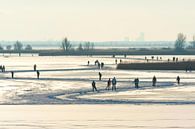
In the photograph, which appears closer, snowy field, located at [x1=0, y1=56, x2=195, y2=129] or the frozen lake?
the frozen lake

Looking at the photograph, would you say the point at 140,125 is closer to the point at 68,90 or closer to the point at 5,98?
the point at 5,98

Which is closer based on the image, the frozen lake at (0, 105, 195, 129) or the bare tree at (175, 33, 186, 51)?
the frozen lake at (0, 105, 195, 129)

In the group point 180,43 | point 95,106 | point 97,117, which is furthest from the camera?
point 180,43

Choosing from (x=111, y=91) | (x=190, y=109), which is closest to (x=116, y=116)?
(x=190, y=109)

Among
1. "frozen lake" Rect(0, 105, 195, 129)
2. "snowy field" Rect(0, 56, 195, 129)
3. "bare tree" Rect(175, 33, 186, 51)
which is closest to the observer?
"frozen lake" Rect(0, 105, 195, 129)

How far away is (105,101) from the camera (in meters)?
31.0

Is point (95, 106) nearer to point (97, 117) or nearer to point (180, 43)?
point (97, 117)

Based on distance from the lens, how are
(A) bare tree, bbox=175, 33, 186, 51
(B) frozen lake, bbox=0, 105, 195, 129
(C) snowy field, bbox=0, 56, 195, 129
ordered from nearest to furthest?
(B) frozen lake, bbox=0, 105, 195, 129 < (C) snowy field, bbox=0, 56, 195, 129 < (A) bare tree, bbox=175, 33, 186, 51

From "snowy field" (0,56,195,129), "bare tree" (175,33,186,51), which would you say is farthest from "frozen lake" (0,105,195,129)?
"bare tree" (175,33,186,51)

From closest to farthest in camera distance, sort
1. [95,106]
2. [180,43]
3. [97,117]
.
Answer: [97,117] < [95,106] < [180,43]

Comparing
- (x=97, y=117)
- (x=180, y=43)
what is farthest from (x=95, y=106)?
(x=180, y=43)

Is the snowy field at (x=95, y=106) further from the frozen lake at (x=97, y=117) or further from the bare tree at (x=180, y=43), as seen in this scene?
the bare tree at (x=180, y=43)

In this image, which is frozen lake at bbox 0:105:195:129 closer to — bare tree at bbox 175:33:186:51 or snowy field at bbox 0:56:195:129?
snowy field at bbox 0:56:195:129

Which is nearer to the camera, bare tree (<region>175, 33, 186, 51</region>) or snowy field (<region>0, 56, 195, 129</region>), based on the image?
snowy field (<region>0, 56, 195, 129</region>)
